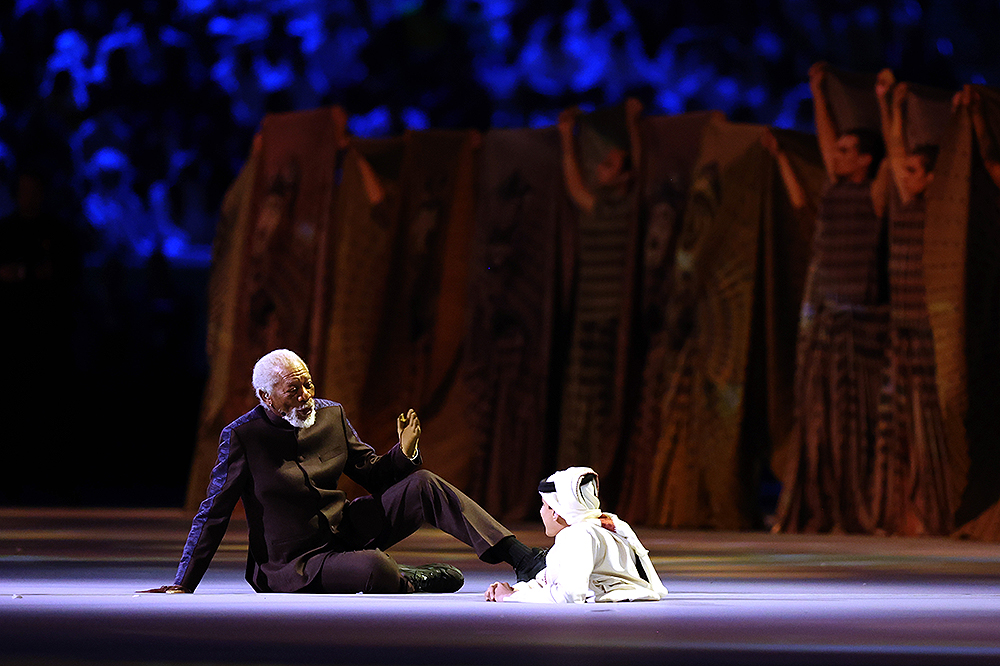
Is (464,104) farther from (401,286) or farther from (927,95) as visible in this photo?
(927,95)

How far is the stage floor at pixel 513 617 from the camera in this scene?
3.62 m

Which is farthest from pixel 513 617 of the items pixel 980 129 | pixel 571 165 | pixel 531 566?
pixel 571 165

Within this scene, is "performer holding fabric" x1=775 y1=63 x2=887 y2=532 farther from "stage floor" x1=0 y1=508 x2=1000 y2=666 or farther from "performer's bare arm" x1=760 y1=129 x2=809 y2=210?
"stage floor" x1=0 y1=508 x2=1000 y2=666

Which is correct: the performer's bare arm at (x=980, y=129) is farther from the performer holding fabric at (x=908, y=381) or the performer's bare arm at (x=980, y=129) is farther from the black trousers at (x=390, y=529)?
the black trousers at (x=390, y=529)

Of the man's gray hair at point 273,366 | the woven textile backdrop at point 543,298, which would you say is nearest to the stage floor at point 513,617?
the man's gray hair at point 273,366

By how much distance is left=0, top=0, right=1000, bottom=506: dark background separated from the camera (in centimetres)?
1113

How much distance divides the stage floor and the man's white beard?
20.9 inches

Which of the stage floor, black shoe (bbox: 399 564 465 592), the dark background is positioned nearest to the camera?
the stage floor

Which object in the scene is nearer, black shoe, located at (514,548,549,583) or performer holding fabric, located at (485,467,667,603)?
performer holding fabric, located at (485,467,667,603)

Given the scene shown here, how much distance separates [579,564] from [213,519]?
112cm

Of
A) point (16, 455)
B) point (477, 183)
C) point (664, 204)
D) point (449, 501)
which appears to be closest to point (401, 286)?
point (477, 183)

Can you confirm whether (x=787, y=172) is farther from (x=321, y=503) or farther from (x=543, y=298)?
(x=321, y=503)

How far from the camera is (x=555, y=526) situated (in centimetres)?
499

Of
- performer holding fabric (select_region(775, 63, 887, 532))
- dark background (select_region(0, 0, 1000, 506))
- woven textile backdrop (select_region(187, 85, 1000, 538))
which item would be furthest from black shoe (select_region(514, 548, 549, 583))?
dark background (select_region(0, 0, 1000, 506))
